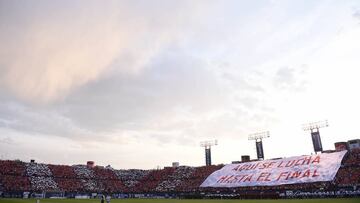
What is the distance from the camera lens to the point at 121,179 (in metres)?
92.3

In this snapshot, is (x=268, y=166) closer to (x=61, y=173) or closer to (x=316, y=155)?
(x=316, y=155)

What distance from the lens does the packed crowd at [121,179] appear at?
203 ft

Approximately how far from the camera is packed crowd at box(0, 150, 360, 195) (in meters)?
62.0

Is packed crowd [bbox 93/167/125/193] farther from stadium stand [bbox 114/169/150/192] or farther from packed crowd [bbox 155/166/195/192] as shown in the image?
packed crowd [bbox 155/166/195/192]

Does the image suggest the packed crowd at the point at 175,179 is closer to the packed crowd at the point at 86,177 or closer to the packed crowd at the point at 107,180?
the packed crowd at the point at 107,180

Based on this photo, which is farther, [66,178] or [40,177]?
[66,178]

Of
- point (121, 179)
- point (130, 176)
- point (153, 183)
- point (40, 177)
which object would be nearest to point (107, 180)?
point (121, 179)

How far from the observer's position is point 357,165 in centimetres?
6266

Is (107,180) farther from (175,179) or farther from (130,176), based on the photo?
(175,179)

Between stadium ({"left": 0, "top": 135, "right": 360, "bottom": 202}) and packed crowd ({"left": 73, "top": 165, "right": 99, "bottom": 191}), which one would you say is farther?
packed crowd ({"left": 73, "top": 165, "right": 99, "bottom": 191})

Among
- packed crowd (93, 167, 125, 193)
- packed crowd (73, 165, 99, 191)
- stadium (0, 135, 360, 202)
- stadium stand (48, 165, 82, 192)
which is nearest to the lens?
stadium (0, 135, 360, 202)

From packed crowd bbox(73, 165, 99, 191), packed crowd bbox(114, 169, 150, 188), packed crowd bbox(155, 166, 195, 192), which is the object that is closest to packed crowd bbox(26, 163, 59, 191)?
packed crowd bbox(73, 165, 99, 191)

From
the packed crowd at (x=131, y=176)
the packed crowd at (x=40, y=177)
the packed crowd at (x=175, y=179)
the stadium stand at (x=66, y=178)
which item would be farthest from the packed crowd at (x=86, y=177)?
the packed crowd at (x=175, y=179)

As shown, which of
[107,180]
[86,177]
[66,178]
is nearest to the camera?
[66,178]
